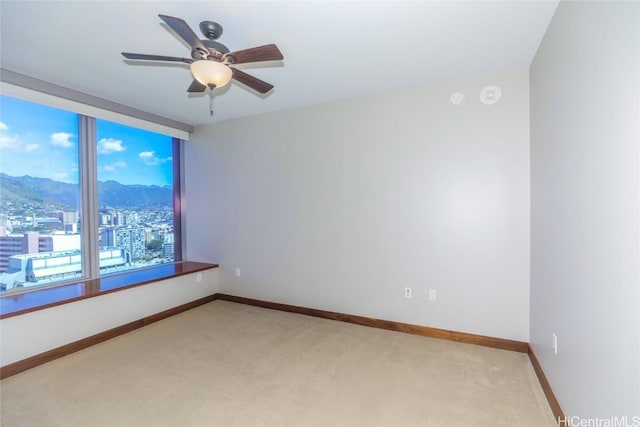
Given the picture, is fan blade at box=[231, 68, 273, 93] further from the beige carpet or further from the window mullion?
the window mullion

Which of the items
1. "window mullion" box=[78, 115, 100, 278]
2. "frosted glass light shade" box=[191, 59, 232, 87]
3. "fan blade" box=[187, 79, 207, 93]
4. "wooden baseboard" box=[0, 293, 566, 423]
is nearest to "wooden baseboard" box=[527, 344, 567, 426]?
"wooden baseboard" box=[0, 293, 566, 423]

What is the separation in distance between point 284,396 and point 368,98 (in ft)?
9.53

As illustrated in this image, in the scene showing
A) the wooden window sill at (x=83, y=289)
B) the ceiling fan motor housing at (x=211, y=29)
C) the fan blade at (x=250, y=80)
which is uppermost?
the ceiling fan motor housing at (x=211, y=29)

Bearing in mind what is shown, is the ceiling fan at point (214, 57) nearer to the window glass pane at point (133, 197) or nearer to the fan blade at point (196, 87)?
the fan blade at point (196, 87)

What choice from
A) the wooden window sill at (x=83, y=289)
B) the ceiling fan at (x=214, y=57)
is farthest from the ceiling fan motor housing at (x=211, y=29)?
the wooden window sill at (x=83, y=289)

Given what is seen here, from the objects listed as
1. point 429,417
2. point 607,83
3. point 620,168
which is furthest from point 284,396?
point 607,83

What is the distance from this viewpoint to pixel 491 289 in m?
2.73

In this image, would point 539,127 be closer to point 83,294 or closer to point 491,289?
point 491,289

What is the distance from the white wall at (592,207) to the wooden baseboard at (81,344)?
12.4ft

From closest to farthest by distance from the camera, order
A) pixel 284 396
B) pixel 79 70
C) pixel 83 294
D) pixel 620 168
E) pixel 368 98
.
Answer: pixel 620 168
pixel 284 396
pixel 79 70
pixel 83 294
pixel 368 98

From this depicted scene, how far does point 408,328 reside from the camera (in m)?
3.05

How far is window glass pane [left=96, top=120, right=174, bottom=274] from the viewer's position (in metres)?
3.56

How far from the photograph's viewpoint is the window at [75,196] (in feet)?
9.23

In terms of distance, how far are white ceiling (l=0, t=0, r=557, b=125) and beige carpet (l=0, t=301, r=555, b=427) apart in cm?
252
